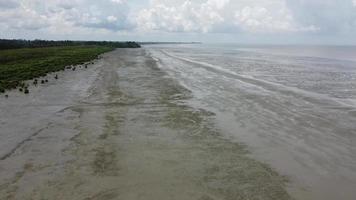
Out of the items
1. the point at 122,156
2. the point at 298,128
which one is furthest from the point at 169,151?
the point at 298,128

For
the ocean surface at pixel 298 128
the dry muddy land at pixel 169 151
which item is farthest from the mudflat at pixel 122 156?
the ocean surface at pixel 298 128

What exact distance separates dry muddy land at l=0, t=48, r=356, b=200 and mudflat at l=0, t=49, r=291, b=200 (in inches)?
1.0

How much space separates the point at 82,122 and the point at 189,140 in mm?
4511

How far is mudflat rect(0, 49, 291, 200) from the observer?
809 cm

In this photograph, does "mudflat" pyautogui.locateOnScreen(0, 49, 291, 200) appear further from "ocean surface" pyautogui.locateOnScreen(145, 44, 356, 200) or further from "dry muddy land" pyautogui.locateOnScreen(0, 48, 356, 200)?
"ocean surface" pyautogui.locateOnScreen(145, 44, 356, 200)

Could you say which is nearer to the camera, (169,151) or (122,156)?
(122,156)

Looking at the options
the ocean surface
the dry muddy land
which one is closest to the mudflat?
the dry muddy land

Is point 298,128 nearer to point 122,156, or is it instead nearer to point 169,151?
point 169,151

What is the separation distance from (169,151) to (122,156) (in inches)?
51.6

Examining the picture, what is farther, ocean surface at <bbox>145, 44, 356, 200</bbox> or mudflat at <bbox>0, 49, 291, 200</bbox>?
ocean surface at <bbox>145, 44, 356, 200</bbox>

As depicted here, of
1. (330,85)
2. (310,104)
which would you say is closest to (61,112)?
(310,104)

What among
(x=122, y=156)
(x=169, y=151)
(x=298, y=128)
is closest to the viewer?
(x=122, y=156)

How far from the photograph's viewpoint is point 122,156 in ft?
34.0

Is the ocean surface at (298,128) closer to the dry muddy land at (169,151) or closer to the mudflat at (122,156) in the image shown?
the dry muddy land at (169,151)
